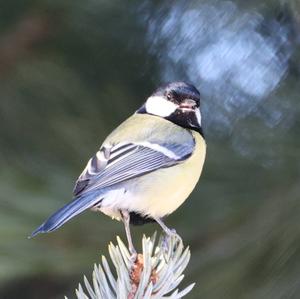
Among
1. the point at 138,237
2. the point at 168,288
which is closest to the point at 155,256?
the point at 168,288

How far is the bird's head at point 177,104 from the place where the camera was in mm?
1006

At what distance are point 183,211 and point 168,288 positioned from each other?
0.73 ft

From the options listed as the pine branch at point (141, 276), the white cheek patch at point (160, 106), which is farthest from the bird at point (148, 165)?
the pine branch at point (141, 276)

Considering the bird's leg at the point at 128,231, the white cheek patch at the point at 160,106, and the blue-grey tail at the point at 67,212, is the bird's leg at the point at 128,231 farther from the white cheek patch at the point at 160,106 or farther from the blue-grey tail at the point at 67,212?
the white cheek patch at the point at 160,106

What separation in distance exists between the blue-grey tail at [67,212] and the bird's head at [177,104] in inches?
6.0

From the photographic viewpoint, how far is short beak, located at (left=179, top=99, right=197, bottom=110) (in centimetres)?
108

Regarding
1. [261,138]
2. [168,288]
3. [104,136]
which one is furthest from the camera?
[104,136]

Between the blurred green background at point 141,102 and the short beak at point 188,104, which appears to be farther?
the short beak at point 188,104

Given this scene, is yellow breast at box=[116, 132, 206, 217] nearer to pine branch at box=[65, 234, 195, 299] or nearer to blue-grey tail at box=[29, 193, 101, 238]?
blue-grey tail at box=[29, 193, 101, 238]

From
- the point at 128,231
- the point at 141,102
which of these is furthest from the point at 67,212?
the point at 141,102

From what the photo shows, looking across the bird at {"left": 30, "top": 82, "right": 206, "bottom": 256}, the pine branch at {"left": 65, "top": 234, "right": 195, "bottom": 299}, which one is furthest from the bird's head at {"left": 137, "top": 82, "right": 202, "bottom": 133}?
the pine branch at {"left": 65, "top": 234, "right": 195, "bottom": 299}

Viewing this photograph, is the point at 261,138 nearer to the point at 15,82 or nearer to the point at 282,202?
the point at 282,202

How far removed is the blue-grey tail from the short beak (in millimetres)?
204

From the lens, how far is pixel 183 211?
0.95 metres
